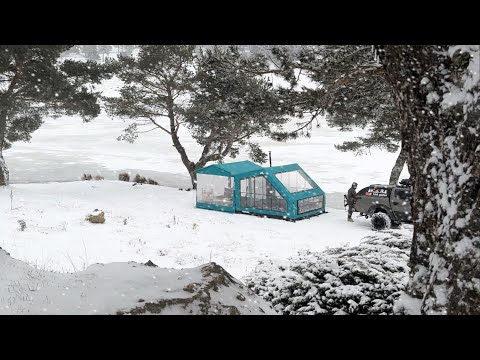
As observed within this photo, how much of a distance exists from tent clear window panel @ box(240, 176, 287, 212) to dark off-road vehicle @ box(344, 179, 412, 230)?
301 cm

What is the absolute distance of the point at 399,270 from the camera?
213 inches

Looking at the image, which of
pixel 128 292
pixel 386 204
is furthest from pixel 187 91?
pixel 128 292

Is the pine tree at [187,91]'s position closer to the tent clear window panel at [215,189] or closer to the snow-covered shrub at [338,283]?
the tent clear window panel at [215,189]

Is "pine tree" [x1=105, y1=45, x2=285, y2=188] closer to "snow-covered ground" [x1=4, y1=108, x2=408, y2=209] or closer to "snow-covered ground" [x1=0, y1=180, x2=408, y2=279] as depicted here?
"snow-covered ground" [x1=0, y1=180, x2=408, y2=279]

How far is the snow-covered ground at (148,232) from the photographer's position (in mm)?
10969

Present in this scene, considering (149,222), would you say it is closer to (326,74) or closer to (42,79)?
(42,79)

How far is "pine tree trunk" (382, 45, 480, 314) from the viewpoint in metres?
2.62

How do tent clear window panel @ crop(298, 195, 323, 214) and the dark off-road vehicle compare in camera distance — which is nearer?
the dark off-road vehicle

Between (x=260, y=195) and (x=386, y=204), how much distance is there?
477 cm

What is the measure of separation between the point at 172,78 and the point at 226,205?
24.1 ft

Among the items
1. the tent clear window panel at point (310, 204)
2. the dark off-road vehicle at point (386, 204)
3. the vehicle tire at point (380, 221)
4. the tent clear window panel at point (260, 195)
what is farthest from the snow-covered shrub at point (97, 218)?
the vehicle tire at point (380, 221)

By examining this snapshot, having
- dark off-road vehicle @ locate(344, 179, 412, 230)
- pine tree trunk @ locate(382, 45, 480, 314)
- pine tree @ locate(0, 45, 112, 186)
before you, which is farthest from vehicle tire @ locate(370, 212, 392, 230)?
pine tree @ locate(0, 45, 112, 186)
